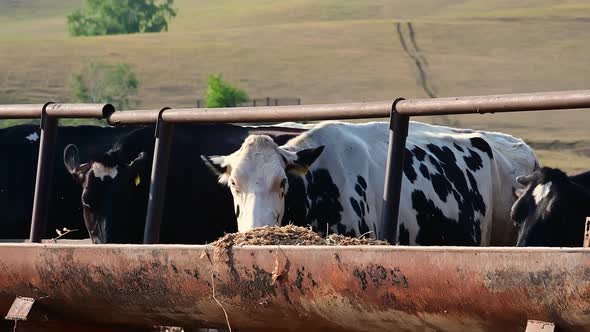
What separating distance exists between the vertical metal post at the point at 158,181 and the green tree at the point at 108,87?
7374cm

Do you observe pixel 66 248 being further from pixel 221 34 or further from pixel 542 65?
pixel 221 34

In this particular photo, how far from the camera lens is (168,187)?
8.80 m

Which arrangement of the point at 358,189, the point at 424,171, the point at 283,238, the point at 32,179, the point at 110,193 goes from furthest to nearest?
1. the point at 32,179
2. the point at 424,171
3. the point at 358,189
4. the point at 110,193
5. the point at 283,238

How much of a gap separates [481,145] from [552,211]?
3.60 meters

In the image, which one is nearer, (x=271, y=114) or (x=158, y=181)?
(x=271, y=114)

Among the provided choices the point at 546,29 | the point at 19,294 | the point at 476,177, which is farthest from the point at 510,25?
the point at 19,294

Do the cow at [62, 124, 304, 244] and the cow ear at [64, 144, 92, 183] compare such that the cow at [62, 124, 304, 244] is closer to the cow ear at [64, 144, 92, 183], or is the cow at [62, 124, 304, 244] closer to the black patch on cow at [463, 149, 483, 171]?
the cow ear at [64, 144, 92, 183]

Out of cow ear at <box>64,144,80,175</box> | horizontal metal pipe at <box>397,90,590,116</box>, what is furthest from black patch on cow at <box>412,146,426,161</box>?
horizontal metal pipe at <box>397,90,590,116</box>

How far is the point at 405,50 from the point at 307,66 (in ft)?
30.1

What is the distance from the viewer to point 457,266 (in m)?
3.70

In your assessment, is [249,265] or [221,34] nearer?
[249,265]

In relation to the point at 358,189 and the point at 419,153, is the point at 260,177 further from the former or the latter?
the point at 419,153

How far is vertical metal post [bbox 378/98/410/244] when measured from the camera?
17.5ft

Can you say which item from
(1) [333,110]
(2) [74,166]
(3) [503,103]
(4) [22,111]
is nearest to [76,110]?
(4) [22,111]
